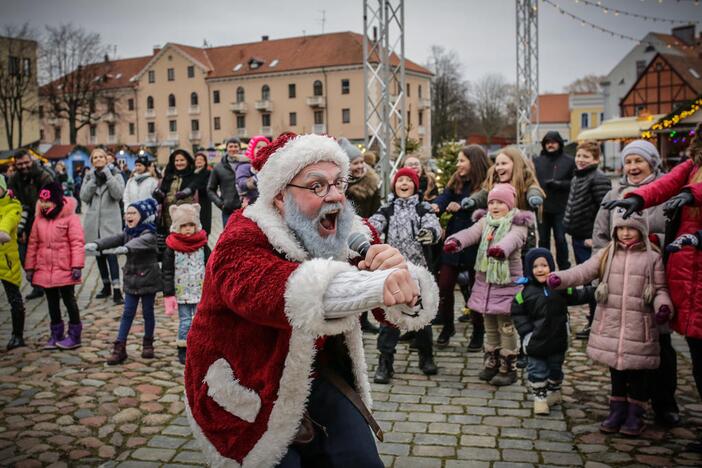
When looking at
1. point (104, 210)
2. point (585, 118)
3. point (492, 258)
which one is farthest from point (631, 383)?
point (585, 118)

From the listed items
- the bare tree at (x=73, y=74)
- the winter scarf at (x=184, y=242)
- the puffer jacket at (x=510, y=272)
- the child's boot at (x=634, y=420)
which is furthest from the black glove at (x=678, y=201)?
the bare tree at (x=73, y=74)

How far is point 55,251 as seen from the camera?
690cm

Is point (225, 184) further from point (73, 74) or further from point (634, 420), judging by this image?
point (73, 74)

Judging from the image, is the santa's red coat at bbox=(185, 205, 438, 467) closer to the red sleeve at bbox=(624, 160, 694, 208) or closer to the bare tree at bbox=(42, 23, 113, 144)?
the red sleeve at bbox=(624, 160, 694, 208)

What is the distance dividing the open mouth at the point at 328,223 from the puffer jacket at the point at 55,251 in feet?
16.4

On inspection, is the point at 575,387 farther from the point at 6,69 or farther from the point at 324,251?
the point at 6,69

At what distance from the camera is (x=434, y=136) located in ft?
245

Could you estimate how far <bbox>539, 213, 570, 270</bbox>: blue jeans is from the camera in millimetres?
8742

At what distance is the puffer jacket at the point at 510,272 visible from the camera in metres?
5.77

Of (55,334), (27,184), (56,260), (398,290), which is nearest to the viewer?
(398,290)

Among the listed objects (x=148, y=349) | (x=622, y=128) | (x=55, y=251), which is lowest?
(x=148, y=349)

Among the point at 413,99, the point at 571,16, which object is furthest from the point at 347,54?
the point at 571,16

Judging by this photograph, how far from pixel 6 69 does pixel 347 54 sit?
37.4 m

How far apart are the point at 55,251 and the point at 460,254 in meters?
4.31
